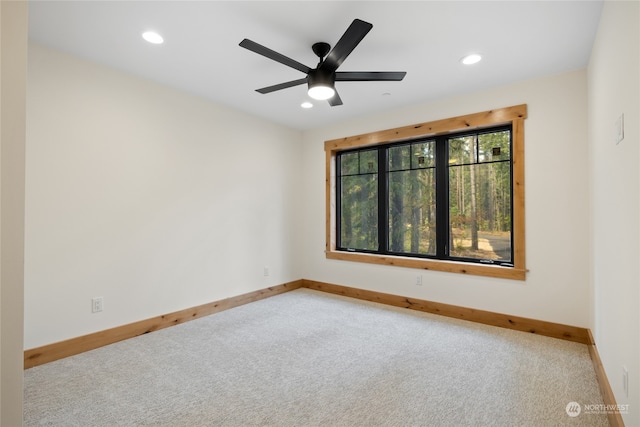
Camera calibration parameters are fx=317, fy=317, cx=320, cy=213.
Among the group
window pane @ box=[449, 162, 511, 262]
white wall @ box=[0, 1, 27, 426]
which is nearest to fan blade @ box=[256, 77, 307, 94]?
white wall @ box=[0, 1, 27, 426]

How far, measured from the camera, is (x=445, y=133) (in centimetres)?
392

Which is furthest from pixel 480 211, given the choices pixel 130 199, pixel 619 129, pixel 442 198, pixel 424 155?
pixel 130 199

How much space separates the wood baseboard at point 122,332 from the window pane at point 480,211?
2.78m

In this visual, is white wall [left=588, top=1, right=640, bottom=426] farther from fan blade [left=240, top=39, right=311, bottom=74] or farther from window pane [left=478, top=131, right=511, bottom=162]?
fan blade [left=240, top=39, right=311, bottom=74]

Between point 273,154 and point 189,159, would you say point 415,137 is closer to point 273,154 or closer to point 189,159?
point 273,154

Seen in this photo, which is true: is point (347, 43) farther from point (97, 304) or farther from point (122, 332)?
point (122, 332)

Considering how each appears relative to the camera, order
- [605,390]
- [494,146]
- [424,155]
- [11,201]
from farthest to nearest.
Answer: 1. [424,155]
2. [494,146]
3. [605,390]
4. [11,201]

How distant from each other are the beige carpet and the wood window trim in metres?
0.65

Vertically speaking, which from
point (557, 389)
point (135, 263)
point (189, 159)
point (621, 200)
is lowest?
point (557, 389)

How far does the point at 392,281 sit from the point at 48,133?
393 centimetres

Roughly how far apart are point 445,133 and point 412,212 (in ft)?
3.57

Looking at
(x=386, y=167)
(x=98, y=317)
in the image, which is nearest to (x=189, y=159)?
(x=98, y=317)

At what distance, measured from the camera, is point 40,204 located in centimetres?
259

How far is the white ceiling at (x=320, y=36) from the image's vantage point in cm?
214
